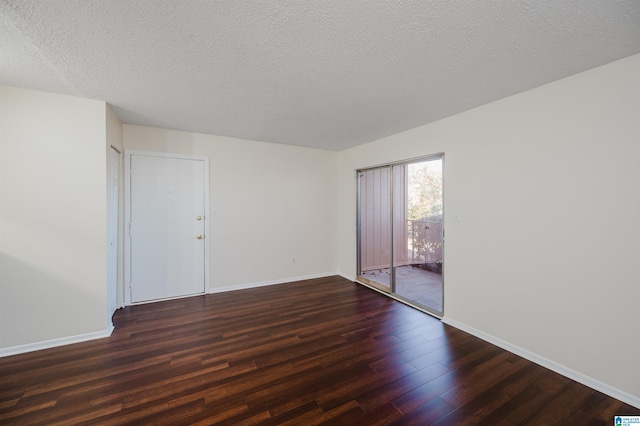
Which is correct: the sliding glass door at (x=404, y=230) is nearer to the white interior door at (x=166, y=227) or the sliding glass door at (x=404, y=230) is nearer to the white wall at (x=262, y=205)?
the white wall at (x=262, y=205)

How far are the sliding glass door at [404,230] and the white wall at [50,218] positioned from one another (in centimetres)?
381

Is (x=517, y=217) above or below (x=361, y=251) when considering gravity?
above

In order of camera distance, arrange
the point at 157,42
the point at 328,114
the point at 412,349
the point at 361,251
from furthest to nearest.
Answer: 1. the point at 361,251
2. the point at 328,114
3. the point at 412,349
4. the point at 157,42

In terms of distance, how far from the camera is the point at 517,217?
8.05 ft

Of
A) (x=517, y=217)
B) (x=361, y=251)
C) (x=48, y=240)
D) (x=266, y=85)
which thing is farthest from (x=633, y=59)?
(x=48, y=240)

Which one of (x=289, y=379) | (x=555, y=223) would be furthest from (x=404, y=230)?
(x=289, y=379)

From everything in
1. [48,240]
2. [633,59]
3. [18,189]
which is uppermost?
[633,59]

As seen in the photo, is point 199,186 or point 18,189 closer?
point 18,189

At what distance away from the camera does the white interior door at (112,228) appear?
2.86 m

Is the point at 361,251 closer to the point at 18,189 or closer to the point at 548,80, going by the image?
the point at 548,80

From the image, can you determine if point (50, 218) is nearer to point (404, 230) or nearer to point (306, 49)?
point (306, 49)

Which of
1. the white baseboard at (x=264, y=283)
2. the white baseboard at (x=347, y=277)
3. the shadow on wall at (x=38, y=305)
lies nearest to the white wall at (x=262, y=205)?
the white baseboard at (x=264, y=283)

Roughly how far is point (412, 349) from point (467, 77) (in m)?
2.61

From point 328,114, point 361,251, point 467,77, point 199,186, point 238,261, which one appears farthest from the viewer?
point 361,251
